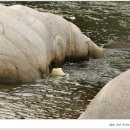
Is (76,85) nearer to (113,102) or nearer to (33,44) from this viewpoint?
(33,44)

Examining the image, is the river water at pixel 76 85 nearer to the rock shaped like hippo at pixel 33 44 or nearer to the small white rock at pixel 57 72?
the small white rock at pixel 57 72

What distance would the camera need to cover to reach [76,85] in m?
14.0

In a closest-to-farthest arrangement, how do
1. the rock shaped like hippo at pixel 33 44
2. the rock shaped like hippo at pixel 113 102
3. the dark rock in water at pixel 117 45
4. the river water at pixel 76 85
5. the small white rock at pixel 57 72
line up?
the rock shaped like hippo at pixel 113 102 → the river water at pixel 76 85 → the rock shaped like hippo at pixel 33 44 → the small white rock at pixel 57 72 → the dark rock in water at pixel 117 45

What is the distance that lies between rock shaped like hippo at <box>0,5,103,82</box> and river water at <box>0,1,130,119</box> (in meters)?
0.39

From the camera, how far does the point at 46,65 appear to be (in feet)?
49.0

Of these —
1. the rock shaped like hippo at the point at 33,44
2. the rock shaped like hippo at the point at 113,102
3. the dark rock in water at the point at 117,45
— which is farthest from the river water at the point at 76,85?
the rock shaped like hippo at the point at 113,102

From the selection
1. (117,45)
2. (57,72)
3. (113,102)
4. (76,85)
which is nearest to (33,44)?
(57,72)

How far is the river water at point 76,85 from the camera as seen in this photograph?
11.5 meters

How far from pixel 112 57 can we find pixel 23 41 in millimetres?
5198

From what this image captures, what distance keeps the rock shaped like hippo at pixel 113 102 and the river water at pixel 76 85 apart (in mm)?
2582

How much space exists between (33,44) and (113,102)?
660 cm

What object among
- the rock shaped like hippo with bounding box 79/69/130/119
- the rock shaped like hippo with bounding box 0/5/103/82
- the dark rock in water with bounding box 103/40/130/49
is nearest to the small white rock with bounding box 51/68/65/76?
the rock shaped like hippo with bounding box 0/5/103/82

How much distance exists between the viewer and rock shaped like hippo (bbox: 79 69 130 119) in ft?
27.0

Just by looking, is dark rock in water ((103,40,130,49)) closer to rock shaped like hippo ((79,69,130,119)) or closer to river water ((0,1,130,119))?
river water ((0,1,130,119))
